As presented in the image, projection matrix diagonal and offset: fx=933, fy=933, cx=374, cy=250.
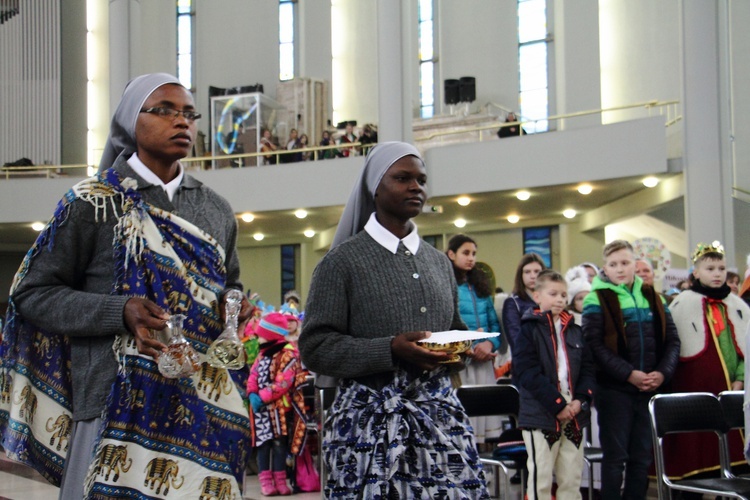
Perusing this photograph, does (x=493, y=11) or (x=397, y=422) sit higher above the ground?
(x=493, y=11)

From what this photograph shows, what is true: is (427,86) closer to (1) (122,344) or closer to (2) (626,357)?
(2) (626,357)

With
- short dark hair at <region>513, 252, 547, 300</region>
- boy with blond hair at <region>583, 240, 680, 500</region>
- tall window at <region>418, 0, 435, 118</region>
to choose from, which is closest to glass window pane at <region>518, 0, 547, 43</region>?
tall window at <region>418, 0, 435, 118</region>

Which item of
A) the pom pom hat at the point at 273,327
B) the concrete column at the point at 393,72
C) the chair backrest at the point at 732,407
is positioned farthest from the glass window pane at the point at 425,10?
the chair backrest at the point at 732,407

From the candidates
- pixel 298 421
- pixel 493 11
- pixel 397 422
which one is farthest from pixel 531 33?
pixel 397 422

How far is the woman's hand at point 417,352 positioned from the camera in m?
2.64

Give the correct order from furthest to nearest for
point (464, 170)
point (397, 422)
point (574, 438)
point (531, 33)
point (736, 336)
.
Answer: point (531, 33), point (464, 170), point (736, 336), point (574, 438), point (397, 422)

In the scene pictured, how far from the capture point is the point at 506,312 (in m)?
6.39

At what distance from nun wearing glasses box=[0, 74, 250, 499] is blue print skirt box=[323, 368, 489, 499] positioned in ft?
1.64

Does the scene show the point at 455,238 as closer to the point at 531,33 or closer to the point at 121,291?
the point at 121,291

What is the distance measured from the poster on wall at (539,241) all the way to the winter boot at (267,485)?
46.4ft

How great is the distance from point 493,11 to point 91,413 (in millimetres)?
21688

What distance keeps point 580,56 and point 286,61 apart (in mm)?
8503

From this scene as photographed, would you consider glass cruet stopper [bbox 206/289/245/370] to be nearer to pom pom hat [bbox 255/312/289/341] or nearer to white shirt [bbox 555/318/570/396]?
white shirt [bbox 555/318/570/396]

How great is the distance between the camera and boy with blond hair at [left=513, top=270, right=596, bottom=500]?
5.21 m
